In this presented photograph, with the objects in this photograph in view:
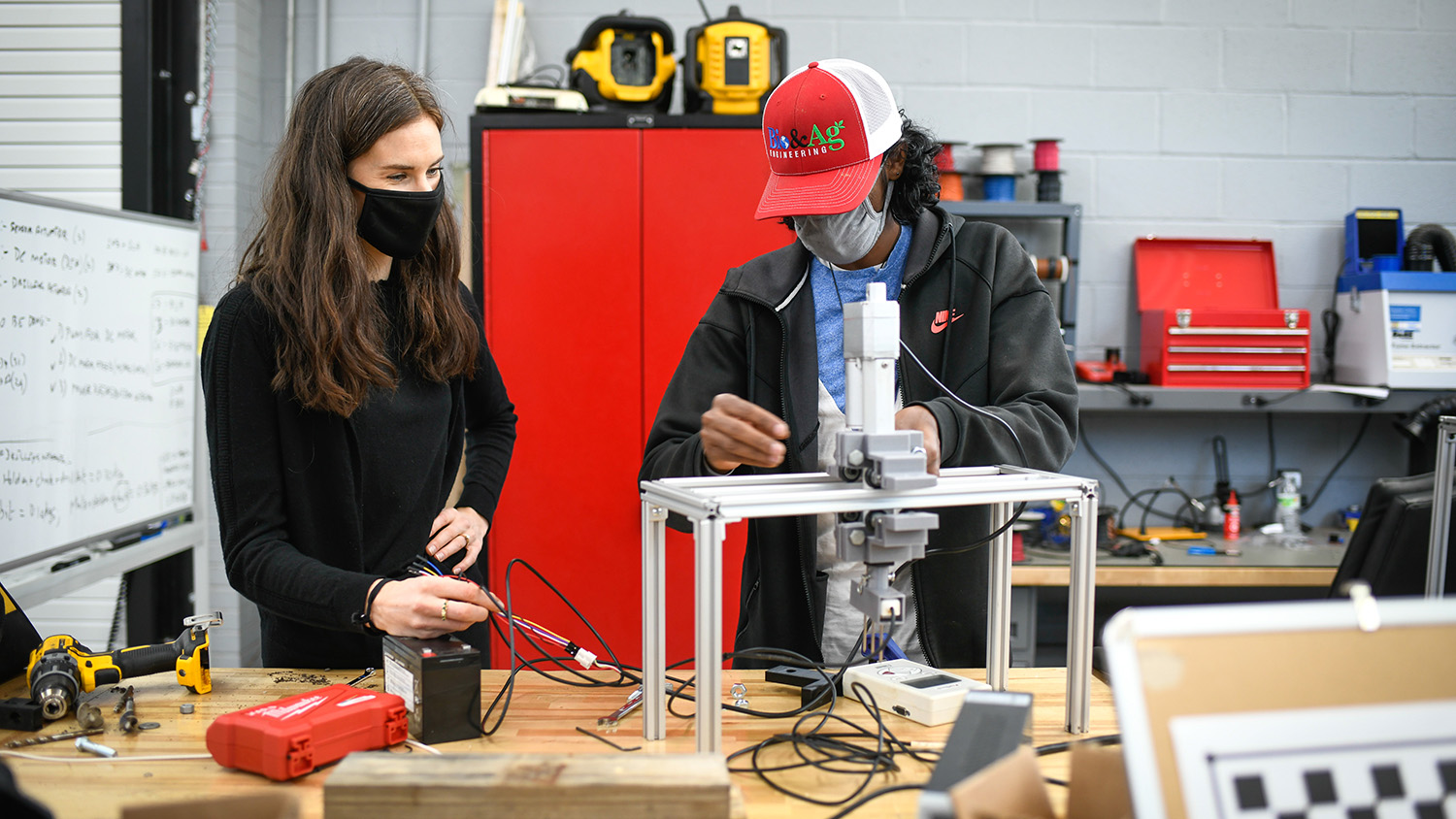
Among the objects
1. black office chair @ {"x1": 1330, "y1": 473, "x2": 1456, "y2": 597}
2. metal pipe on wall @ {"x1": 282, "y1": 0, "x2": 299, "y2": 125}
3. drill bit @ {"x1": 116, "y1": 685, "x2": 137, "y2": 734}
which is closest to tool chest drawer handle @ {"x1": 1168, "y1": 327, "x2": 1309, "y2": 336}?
black office chair @ {"x1": 1330, "y1": 473, "x2": 1456, "y2": 597}

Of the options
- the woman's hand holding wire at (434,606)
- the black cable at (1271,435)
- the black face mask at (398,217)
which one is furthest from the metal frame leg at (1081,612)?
the black cable at (1271,435)

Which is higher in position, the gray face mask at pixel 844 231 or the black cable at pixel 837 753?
the gray face mask at pixel 844 231

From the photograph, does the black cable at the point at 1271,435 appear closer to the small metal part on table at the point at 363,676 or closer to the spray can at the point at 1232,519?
the spray can at the point at 1232,519

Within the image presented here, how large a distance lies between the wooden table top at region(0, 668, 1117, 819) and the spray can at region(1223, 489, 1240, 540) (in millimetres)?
1890

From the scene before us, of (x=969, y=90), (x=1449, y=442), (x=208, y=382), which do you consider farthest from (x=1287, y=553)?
(x=208, y=382)

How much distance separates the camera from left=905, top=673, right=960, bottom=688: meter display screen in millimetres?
1057

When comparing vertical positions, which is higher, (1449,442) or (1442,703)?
(1449,442)

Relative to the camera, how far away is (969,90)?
9.78 feet

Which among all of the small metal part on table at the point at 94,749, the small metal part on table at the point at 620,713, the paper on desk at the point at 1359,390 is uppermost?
the paper on desk at the point at 1359,390

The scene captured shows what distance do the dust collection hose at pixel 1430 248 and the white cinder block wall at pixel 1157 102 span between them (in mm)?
241

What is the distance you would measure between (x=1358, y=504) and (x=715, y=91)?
2465mm

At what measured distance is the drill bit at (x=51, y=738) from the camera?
976 mm

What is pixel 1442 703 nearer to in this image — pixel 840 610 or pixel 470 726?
pixel 840 610

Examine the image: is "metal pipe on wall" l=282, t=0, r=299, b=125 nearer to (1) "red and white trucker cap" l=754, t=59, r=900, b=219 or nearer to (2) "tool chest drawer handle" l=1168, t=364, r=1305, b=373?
(1) "red and white trucker cap" l=754, t=59, r=900, b=219
